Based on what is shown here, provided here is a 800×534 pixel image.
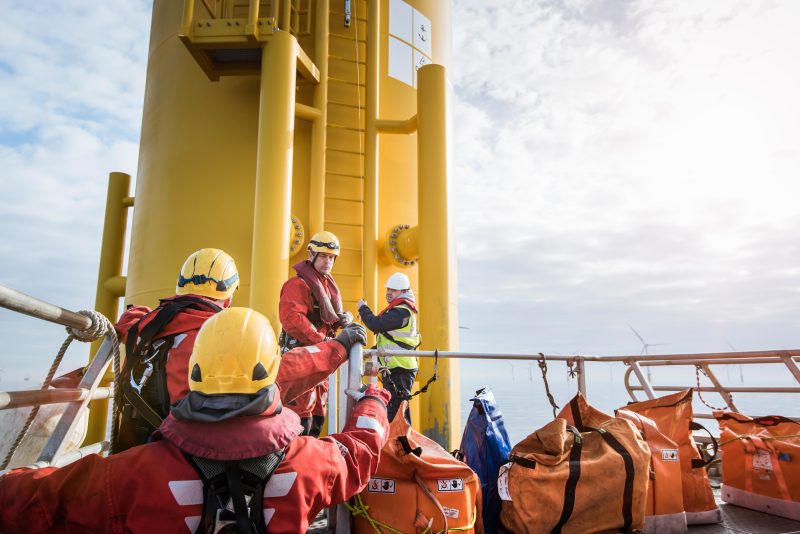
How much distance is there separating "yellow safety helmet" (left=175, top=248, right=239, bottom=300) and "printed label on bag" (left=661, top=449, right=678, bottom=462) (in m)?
2.58

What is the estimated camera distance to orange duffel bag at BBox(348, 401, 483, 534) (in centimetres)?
225

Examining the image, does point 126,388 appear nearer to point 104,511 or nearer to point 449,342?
point 104,511

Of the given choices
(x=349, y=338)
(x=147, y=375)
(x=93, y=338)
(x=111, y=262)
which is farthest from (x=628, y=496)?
(x=111, y=262)

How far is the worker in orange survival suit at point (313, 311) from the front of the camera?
3.79m

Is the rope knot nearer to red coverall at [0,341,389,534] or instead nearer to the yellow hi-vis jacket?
red coverall at [0,341,389,534]

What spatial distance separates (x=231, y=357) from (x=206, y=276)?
1083mm

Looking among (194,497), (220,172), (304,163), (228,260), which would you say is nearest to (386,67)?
(304,163)

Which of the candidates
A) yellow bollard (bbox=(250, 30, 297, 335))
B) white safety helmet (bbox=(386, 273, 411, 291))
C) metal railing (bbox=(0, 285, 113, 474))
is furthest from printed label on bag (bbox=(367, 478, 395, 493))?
yellow bollard (bbox=(250, 30, 297, 335))

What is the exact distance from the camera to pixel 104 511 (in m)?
1.44

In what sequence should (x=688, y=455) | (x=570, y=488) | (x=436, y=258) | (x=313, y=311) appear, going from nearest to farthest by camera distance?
(x=570, y=488) → (x=688, y=455) → (x=313, y=311) → (x=436, y=258)

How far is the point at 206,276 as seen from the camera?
8.46 feet

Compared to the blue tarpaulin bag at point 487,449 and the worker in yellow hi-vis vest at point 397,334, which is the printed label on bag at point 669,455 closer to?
the blue tarpaulin bag at point 487,449

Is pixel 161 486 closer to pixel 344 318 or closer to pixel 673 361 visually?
pixel 344 318

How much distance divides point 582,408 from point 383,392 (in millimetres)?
1343
